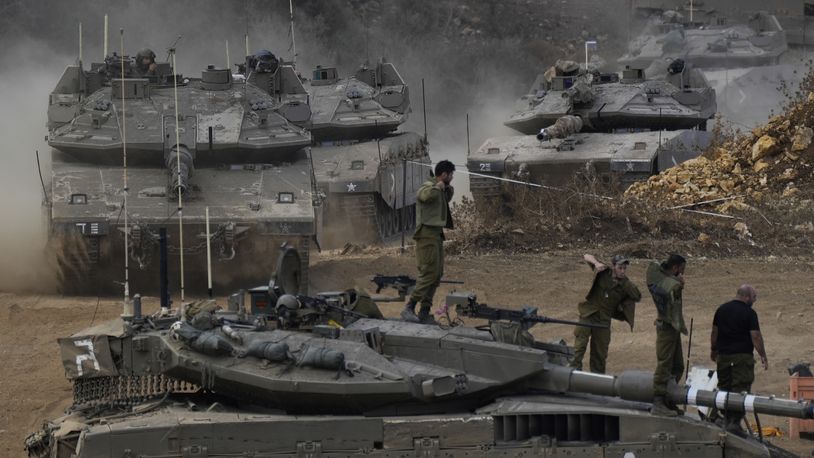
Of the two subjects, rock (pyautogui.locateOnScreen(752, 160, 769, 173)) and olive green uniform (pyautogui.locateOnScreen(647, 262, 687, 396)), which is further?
rock (pyautogui.locateOnScreen(752, 160, 769, 173))

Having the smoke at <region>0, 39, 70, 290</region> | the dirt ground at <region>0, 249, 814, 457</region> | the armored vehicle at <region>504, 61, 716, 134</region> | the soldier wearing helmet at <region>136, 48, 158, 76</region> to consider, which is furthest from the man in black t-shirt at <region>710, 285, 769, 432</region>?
the armored vehicle at <region>504, 61, 716, 134</region>

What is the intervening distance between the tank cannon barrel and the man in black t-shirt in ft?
4.90

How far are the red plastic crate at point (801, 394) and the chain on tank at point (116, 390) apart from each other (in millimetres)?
5120

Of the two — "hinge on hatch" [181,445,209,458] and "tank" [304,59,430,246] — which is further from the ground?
"tank" [304,59,430,246]

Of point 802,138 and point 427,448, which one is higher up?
point 802,138

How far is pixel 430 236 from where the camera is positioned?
13.2 metres

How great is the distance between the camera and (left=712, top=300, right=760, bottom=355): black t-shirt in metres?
12.7

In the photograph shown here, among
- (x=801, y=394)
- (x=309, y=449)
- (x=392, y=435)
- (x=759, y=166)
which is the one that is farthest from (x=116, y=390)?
(x=759, y=166)

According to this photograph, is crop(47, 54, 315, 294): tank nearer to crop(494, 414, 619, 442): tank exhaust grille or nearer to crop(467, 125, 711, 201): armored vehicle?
crop(467, 125, 711, 201): armored vehicle

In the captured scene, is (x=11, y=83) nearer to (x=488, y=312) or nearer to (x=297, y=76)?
(x=297, y=76)

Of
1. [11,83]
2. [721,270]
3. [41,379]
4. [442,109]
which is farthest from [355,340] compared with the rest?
[442,109]

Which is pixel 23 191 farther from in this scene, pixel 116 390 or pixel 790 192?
pixel 116 390

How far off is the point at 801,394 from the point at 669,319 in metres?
2.46

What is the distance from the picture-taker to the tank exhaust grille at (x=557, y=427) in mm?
11297
